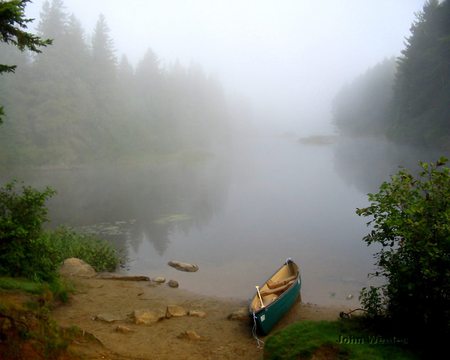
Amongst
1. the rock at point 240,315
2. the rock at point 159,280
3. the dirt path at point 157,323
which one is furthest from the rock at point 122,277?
the rock at point 240,315

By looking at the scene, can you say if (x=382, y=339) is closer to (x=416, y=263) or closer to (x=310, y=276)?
(x=416, y=263)

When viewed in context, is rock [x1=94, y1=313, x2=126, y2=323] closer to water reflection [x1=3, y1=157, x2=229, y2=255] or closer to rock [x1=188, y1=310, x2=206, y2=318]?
rock [x1=188, y1=310, x2=206, y2=318]

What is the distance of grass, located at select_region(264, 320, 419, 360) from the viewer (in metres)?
6.65

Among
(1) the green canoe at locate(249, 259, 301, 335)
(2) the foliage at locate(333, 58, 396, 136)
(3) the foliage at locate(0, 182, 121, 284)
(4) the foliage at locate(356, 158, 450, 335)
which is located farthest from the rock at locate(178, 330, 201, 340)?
(2) the foliage at locate(333, 58, 396, 136)

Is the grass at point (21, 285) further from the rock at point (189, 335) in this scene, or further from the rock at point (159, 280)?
the rock at point (159, 280)

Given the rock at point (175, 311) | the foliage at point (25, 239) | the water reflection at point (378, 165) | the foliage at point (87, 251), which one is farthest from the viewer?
the water reflection at point (378, 165)

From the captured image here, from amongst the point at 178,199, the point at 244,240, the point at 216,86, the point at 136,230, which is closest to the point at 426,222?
the point at 244,240

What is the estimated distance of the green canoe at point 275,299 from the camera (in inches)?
420

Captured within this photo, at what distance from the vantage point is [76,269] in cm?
1518

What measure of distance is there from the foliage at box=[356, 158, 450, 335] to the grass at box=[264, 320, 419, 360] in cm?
66

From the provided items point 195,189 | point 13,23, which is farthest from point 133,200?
point 13,23

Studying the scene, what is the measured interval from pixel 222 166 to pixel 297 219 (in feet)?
118

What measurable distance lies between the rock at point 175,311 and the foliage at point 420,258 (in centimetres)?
606

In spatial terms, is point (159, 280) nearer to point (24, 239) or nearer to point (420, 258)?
point (24, 239)
